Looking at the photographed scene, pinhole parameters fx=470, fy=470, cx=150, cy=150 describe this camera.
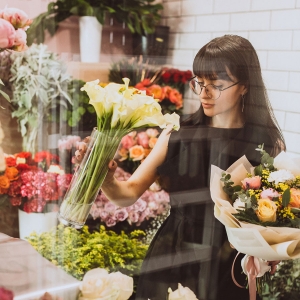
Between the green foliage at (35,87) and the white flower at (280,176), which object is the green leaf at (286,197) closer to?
the white flower at (280,176)

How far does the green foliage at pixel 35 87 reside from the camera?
137cm

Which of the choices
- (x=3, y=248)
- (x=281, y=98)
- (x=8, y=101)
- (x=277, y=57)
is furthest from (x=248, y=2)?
(x=3, y=248)

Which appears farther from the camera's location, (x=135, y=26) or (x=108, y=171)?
(x=135, y=26)

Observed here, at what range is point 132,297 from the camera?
130cm

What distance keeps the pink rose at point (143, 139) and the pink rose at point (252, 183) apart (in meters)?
0.29

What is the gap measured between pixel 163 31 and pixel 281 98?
46 centimetres

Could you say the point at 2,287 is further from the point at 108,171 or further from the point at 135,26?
the point at 135,26

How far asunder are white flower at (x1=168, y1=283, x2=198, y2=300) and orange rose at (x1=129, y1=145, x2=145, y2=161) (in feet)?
1.24

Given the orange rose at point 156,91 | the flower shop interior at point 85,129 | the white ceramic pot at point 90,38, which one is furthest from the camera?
the white ceramic pot at point 90,38

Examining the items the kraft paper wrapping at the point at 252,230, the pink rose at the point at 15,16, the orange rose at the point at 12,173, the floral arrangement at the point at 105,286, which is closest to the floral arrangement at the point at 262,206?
the kraft paper wrapping at the point at 252,230

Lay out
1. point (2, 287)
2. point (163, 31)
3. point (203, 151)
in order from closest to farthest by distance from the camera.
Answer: point (2, 287)
point (203, 151)
point (163, 31)

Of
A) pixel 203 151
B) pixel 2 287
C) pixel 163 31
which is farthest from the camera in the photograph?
pixel 163 31

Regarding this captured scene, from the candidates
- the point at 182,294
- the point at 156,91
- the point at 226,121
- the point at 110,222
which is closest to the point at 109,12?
the point at 156,91

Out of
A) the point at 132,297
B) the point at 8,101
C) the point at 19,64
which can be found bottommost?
the point at 132,297
